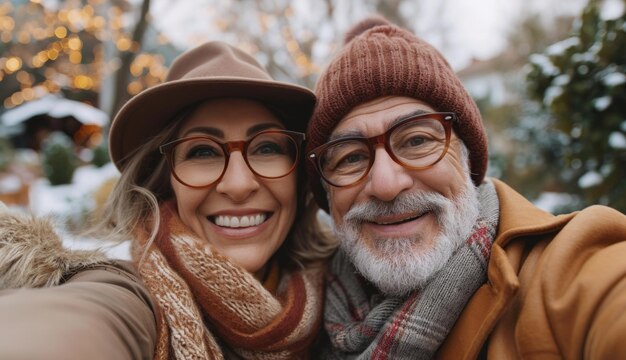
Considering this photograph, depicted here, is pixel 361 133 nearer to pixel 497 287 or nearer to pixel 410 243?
pixel 410 243

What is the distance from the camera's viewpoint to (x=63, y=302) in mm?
1098

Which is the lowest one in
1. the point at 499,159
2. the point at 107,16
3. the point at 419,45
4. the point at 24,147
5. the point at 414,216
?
the point at 24,147

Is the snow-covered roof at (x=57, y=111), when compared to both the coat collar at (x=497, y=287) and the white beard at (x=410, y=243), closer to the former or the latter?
the white beard at (x=410, y=243)

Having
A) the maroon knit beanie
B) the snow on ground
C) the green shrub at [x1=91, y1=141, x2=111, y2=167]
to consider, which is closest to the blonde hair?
the maroon knit beanie

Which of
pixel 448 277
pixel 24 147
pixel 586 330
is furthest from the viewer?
pixel 24 147

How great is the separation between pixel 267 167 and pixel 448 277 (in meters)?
0.87

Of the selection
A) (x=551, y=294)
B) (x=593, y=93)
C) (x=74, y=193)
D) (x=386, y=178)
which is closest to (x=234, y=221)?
(x=386, y=178)

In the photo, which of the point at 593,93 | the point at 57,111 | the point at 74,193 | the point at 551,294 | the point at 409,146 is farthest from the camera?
the point at 57,111

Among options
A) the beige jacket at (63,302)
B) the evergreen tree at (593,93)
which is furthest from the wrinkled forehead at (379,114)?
the evergreen tree at (593,93)

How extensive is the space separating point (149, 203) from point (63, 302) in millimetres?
894

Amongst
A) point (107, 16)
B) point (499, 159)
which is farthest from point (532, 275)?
point (107, 16)

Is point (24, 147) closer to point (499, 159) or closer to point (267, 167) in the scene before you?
point (499, 159)

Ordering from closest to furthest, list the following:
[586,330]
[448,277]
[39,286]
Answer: [586,330]
[39,286]
[448,277]

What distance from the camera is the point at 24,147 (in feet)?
61.6
